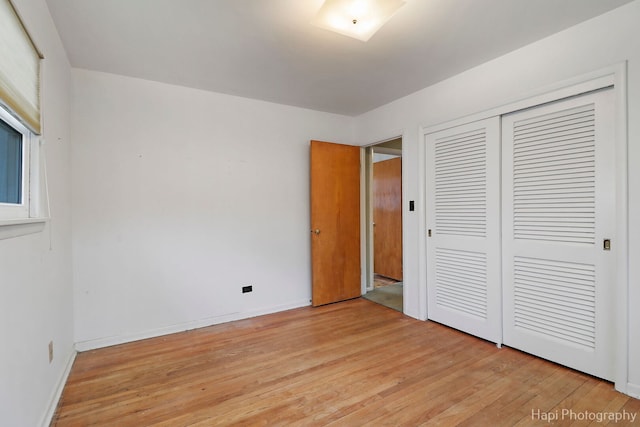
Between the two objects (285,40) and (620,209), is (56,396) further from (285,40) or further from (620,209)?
(620,209)

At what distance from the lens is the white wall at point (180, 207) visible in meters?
2.63

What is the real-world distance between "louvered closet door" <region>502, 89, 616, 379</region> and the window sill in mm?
3169

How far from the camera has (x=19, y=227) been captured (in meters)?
1.37

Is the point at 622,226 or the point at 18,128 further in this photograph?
the point at 622,226

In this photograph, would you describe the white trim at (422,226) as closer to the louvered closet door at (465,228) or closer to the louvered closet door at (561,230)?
the louvered closet door at (465,228)

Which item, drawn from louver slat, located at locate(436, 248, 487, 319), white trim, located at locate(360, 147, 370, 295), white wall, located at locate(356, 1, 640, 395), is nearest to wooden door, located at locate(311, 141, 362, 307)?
white trim, located at locate(360, 147, 370, 295)

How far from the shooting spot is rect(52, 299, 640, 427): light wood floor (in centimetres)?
173

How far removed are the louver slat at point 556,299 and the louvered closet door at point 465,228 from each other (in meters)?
0.19

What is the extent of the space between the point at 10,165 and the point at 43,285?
712mm

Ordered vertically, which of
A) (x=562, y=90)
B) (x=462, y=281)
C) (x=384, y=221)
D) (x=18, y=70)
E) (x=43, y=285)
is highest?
(x=562, y=90)

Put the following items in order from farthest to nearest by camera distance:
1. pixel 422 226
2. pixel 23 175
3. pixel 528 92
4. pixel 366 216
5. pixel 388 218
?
pixel 388 218, pixel 366 216, pixel 422 226, pixel 528 92, pixel 23 175

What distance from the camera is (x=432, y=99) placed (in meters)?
3.05

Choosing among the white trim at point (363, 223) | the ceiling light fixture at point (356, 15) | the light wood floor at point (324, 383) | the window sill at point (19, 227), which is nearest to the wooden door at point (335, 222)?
the white trim at point (363, 223)

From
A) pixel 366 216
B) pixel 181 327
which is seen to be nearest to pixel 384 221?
pixel 366 216
